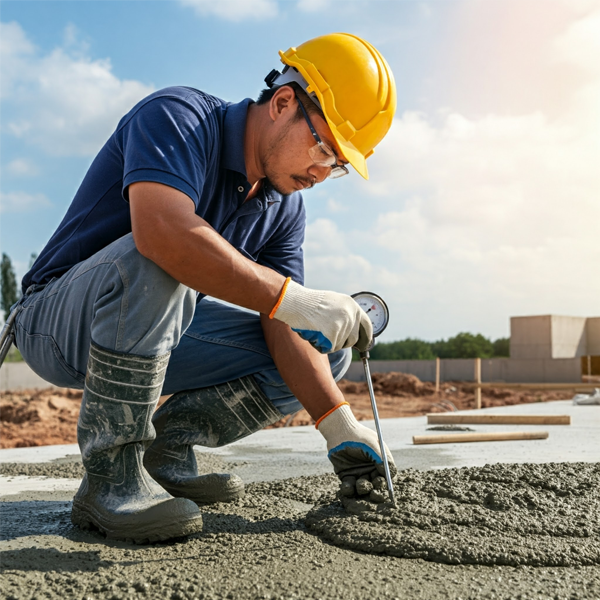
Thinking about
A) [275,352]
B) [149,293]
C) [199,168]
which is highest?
[199,168]

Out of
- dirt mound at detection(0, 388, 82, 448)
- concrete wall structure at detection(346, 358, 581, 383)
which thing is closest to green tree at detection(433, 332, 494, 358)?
concrete wall structure at detection(346, 358, 581, 383)

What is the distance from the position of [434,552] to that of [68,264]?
1.40 m

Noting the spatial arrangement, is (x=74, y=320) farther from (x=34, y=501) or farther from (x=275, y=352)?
(x=34, y=501)

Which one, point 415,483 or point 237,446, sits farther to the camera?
point 237,446

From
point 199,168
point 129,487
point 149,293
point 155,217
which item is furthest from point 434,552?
point 199,168

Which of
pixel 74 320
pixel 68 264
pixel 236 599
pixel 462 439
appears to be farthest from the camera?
pixel 462 439

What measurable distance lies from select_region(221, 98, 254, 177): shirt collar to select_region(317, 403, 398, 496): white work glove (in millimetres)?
863

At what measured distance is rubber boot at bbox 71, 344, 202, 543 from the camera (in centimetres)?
155

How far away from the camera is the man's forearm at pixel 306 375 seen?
6.51ft

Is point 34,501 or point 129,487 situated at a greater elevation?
point 129,487

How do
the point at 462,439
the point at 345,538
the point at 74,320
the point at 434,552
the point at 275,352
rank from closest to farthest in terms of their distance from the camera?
the point at 434,552, the point at 345,538, the point at 74,320, the point at 275,352, the point at 462,439

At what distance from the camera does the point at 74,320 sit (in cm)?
175

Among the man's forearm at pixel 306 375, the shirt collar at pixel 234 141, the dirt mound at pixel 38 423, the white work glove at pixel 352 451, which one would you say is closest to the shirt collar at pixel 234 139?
the shirt collar at pixel 234 141

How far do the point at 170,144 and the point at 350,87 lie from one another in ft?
2.09
